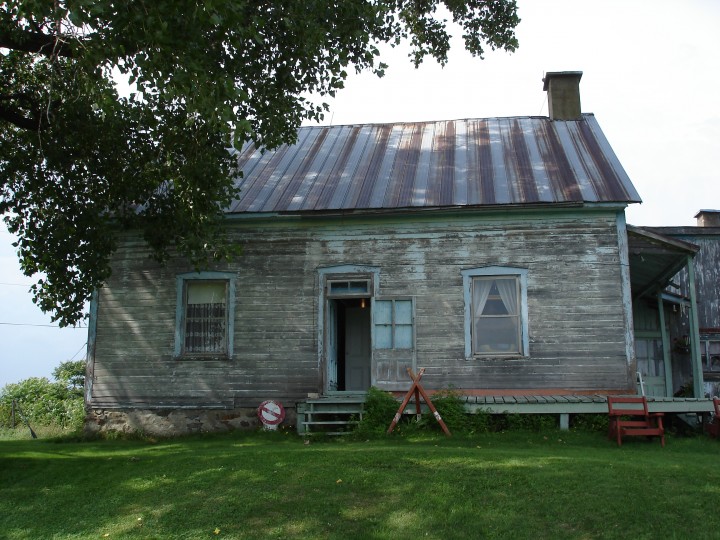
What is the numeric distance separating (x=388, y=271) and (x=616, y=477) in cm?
673

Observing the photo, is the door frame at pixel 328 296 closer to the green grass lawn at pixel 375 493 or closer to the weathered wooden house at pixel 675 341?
the green grass lawn at pixel 375 493

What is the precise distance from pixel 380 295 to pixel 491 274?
2.23m

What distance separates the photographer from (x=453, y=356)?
13.6m

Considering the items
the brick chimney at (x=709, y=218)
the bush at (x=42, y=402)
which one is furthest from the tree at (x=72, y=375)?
the brick chimney at (x=709, y=218)

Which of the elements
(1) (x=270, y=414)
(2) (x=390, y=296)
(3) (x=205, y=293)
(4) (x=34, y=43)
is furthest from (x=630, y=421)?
(4) (x=34, y=43)

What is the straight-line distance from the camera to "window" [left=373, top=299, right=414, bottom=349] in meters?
13.8

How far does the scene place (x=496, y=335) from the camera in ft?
44.8

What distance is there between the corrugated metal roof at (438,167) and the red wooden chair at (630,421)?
152 inches

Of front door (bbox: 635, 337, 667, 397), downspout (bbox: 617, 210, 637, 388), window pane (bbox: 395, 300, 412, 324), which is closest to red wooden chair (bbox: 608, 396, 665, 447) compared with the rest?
downspout (bbox: 617, 210, 637, 388)

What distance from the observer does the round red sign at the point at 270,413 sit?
1324 centimetres

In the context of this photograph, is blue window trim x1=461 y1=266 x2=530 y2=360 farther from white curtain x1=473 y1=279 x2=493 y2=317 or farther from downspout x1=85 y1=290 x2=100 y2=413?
downspout x1=85 y1=290 x2=100 y2=413

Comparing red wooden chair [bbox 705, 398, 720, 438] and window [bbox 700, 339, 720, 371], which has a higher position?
window [bbox 700, 339, 720, 371]

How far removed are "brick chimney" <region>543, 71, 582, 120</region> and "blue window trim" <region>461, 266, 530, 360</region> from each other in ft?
19.9

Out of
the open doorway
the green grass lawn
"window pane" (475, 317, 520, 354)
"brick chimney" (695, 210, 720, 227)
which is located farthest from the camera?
"brick chimney" (695, 210, 720, 227)
